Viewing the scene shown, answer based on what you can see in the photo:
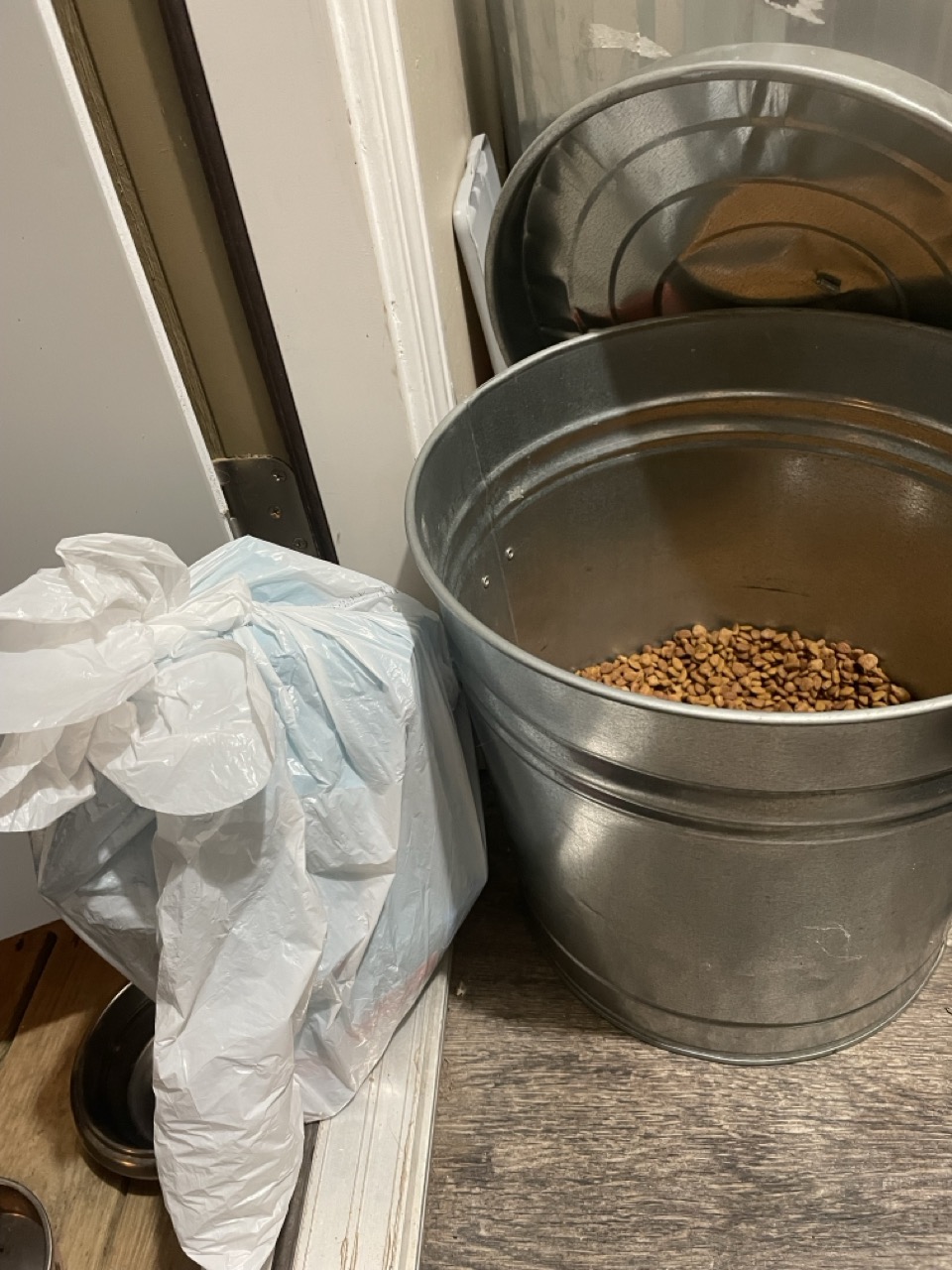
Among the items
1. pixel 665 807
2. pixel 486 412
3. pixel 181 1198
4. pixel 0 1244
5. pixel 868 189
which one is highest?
pixel 868 189

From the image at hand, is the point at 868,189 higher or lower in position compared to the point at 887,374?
higher

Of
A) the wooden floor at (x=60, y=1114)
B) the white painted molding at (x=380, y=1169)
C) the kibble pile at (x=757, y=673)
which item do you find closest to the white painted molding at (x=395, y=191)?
the kibble pile at (x=757, y=673)

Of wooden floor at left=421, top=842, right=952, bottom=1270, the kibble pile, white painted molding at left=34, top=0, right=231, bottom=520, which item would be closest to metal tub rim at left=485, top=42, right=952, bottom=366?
white painted molding at left=34, top=0, right=231, bottom=520

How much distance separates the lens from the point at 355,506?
702mm

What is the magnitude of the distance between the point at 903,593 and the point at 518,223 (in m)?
0.49

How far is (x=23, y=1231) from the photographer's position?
71cm

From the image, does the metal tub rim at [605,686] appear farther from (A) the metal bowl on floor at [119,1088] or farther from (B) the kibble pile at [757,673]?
(A) the metal bowl on floor at [119,1088]

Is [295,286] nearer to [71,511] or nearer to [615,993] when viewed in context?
[71,511]

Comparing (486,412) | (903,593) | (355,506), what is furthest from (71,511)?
(903,593)

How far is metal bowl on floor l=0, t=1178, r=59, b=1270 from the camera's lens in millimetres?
687

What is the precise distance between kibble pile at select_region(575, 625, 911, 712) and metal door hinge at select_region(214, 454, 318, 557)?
0.33m

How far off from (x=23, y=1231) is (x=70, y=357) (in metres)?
0.67

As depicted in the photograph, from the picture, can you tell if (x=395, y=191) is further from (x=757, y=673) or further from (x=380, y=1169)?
(x=380, y=1169)

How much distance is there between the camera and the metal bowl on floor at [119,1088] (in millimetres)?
714
